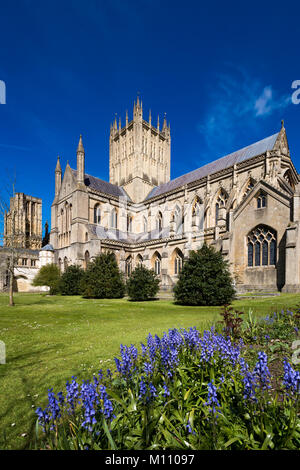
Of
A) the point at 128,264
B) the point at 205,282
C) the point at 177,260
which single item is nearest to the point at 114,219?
the point at 128,264

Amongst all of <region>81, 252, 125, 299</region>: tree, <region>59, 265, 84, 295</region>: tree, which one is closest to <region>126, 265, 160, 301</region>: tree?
<region>81, 252, 125, 299</region>: tree

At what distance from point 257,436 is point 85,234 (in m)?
36.9

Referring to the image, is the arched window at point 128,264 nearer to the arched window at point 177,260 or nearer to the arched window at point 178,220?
the arched window at point 177,260

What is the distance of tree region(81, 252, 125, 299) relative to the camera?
23.9 meters

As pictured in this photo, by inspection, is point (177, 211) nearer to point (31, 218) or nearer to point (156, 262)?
point (156, 262)

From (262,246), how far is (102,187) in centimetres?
3105

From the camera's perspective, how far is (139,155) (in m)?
49.2

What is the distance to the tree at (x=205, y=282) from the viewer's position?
16.9m

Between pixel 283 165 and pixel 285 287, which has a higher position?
pixel 283 165

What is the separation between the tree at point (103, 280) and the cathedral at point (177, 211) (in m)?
8.16

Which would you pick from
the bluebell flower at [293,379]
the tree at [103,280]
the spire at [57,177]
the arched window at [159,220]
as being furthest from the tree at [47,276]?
the bluebell flower at [293,379]

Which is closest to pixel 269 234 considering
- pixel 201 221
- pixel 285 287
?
pixel 285 287

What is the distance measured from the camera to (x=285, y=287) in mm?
19391
